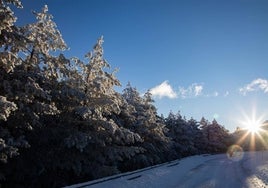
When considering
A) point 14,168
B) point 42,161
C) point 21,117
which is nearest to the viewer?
point 21,117

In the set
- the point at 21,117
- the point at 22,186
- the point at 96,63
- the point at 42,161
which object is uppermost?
the point at 96,63

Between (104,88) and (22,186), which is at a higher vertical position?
(104,88)

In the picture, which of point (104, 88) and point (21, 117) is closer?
point (21, 117)

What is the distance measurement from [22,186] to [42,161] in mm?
1734

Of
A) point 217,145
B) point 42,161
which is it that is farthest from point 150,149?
point 217,145

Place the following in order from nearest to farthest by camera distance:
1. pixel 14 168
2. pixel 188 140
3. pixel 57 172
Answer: pixel 14 168, pixel 57 172, pixel 188 140

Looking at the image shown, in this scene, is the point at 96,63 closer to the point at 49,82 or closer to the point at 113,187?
the point at 49,82

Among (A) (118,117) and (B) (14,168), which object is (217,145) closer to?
(A) (118,117)

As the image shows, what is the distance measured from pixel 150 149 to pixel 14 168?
70.5ft

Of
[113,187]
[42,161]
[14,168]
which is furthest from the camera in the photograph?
[42,161]

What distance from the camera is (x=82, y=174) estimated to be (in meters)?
23.0

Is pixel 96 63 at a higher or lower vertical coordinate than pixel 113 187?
higher

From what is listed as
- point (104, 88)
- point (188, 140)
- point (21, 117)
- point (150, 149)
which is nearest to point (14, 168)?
point (21, 117)

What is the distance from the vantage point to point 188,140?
57.1 m
